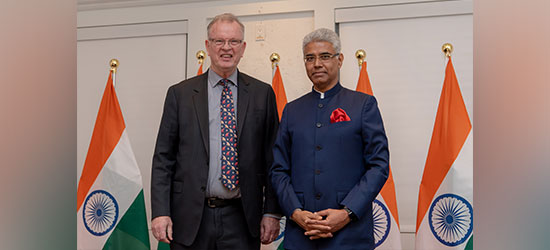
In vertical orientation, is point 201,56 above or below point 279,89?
above

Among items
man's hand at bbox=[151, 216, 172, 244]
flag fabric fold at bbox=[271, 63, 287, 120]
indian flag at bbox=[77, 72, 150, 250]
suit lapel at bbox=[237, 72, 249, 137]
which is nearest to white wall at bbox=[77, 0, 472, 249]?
flag fabric fold at bbox=[271, 63, 287, 120]

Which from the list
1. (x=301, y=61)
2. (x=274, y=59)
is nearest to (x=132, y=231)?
(x=274, y=59)

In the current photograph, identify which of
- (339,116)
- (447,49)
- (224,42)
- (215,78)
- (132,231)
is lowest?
(132,231)

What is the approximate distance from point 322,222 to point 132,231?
1.75 metres

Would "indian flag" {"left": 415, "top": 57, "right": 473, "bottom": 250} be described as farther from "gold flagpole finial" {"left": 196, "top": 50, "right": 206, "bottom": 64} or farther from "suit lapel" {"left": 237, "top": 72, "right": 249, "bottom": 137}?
"gold flagpole finial" {"left": 196, "top": 50, "right": 206, "bottom": 64}

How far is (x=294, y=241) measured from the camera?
2.00 meters

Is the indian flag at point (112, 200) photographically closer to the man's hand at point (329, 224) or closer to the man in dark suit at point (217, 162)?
the man in dark suit at point (217, 162)

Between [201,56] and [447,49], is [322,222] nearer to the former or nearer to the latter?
[447,49]

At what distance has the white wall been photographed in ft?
10.8

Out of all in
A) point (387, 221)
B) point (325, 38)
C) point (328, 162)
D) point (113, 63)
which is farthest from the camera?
point (113, 63)

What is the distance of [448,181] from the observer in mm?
2904
